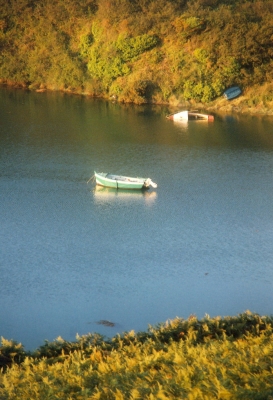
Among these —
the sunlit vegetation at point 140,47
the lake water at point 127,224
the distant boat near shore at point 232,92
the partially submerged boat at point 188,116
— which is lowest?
the lake water at point 127,224

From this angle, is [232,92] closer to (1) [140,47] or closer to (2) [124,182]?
(1) [140,47]

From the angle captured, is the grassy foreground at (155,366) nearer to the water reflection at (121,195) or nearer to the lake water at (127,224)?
the lake water at (127,224)

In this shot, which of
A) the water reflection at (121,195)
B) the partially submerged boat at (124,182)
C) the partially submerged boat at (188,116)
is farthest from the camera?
the partially submerged boat at (188,116)

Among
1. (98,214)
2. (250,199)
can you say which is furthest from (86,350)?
(250,199)

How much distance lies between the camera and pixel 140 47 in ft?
158

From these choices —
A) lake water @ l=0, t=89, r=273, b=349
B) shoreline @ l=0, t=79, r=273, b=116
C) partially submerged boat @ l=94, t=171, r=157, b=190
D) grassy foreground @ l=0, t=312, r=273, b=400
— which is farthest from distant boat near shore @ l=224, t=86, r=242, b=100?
grassy foreground @ l=0, t=312, r=273, b=400

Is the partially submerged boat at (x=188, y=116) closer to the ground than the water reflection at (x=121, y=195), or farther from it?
farther from it

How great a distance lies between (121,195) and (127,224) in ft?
11.6

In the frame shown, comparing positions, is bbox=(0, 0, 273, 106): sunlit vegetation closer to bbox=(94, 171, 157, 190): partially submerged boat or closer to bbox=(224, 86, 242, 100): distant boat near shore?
bbox=(224, 86, 242, 100): distant boat near shore

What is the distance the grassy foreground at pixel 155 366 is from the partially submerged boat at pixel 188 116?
29.8 m

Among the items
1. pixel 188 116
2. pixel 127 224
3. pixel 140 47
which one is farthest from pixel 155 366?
pixel 140 47

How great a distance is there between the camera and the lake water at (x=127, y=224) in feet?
55.4

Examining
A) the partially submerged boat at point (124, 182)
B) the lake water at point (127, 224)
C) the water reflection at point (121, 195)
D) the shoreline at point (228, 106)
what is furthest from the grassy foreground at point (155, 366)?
the shoreline at point (228, 106)

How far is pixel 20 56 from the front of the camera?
2144 inches
